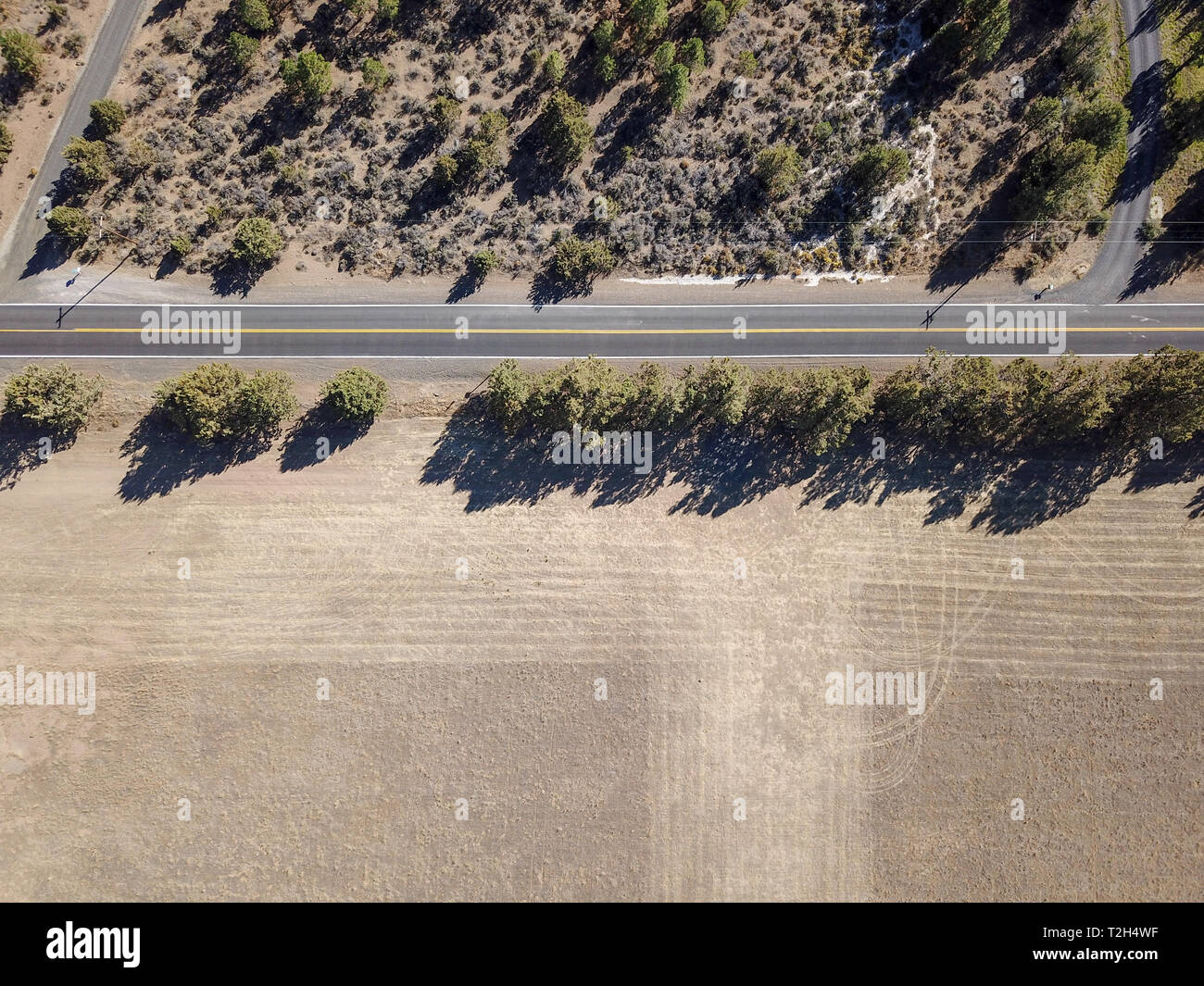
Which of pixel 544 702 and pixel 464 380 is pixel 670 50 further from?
pixel 544 702

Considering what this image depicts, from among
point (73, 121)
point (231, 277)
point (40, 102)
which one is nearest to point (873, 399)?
point (231, 277)

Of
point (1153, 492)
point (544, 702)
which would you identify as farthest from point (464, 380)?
point (1153, 492)

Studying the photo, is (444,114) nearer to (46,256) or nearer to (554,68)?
(554,68)

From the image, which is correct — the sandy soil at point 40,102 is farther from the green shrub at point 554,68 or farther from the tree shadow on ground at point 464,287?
the green shrub at point 554,68

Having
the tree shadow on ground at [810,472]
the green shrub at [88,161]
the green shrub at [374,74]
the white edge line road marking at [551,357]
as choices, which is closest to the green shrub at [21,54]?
the green shrub at [88,161]

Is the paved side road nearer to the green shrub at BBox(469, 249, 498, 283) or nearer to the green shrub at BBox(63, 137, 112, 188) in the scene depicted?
the green shrub at BBox(63, 137, 112, 188)

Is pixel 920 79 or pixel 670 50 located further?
pixel 920 79
